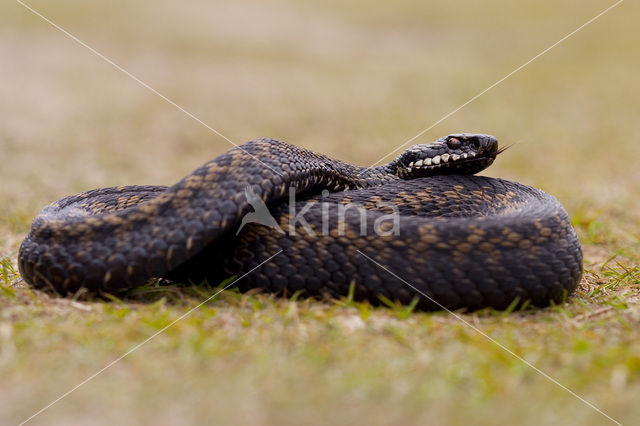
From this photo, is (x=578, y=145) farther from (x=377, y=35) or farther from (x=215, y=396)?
(x=377, y=35)

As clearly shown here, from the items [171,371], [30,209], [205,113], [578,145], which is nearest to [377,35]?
[205,113]

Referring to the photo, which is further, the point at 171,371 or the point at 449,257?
the point at 449,257

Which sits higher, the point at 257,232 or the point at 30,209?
the point at 257,232

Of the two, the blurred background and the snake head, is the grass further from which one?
the snake head
